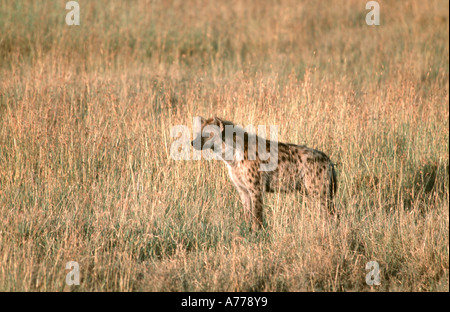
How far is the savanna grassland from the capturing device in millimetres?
5589

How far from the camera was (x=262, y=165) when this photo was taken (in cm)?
693

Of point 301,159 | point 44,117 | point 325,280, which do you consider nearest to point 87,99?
point 44,117

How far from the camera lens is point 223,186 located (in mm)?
7602

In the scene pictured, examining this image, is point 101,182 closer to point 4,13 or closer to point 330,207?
point 330,207

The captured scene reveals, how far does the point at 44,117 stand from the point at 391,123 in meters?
4.99

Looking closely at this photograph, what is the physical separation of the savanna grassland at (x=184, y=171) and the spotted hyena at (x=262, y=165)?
254 mm

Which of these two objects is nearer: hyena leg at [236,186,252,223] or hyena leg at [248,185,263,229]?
Result: hyena leg at [248,185,263,229]

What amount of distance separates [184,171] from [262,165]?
122 centimetres

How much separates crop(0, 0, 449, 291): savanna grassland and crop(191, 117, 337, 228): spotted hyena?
0.83ft

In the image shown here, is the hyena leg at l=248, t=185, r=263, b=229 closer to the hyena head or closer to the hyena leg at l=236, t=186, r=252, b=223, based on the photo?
the hyena leg at l=236, t=186, r=252, b=223
